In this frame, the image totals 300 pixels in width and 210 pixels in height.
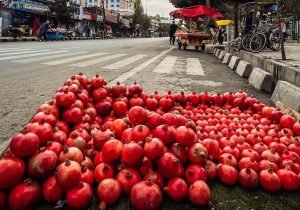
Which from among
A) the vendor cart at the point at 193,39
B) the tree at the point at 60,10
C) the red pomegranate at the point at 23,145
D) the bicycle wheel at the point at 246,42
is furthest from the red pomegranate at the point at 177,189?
the tree at the point at 60,10

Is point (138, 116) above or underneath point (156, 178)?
above

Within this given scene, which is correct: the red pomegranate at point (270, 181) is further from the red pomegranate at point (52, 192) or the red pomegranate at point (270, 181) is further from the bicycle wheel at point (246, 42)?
the bicycle wheel at point (246, 42)

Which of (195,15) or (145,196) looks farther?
(195,15)

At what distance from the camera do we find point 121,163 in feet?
6.80

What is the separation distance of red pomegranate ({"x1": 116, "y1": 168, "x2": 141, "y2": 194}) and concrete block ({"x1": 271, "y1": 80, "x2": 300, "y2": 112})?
2826mm

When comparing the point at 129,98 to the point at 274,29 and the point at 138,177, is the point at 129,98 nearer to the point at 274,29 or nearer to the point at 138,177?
the point at 138,177

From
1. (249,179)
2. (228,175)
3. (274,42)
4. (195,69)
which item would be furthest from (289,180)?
(274,42)

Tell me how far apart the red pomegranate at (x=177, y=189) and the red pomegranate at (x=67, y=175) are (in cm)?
54

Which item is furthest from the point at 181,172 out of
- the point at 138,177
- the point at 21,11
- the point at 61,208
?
the point at 21,11

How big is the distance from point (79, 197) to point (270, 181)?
1.24 m

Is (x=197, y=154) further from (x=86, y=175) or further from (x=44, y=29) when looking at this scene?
(x=44, y=29)

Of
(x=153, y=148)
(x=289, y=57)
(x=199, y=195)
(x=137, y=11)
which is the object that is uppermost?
(x=137, y=11)

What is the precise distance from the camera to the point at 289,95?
4473 millimetres

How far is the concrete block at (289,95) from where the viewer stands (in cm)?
414
